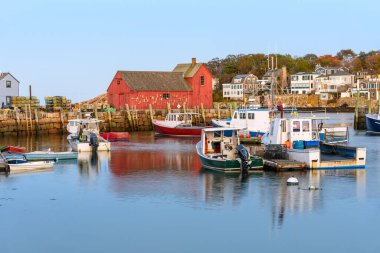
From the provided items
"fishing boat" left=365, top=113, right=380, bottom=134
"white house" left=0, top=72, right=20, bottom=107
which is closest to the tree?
"fishing boat" left=365, top=113, right=380, bottom=134

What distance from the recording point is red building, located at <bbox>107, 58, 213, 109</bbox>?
7162 cm

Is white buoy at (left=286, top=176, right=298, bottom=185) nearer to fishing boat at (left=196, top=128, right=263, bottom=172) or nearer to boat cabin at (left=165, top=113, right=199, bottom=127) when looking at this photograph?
fishing boat at (left=196, top=128, right=263, bottom=172)

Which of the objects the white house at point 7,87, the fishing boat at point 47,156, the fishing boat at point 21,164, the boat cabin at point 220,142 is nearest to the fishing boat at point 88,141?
the fishing boat at point 47,156

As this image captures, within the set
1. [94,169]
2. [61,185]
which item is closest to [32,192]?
[61,185]

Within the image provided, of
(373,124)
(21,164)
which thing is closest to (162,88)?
(373,124)

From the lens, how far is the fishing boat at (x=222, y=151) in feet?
98.4

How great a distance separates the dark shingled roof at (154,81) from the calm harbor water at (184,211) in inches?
1514

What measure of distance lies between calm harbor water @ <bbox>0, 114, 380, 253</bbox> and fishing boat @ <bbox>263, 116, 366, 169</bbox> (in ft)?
2.01

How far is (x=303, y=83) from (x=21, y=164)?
122 meters

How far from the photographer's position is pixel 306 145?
32312 mm

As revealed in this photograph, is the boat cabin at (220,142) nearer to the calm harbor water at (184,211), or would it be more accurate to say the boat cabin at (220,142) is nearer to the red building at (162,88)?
the calm harbor water at (184,211)

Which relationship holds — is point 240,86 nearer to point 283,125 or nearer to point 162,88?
point 162,88

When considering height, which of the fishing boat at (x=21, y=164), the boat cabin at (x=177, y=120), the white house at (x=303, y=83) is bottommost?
the fishing boat at (x=21, y=164)

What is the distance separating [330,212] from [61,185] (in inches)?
481
